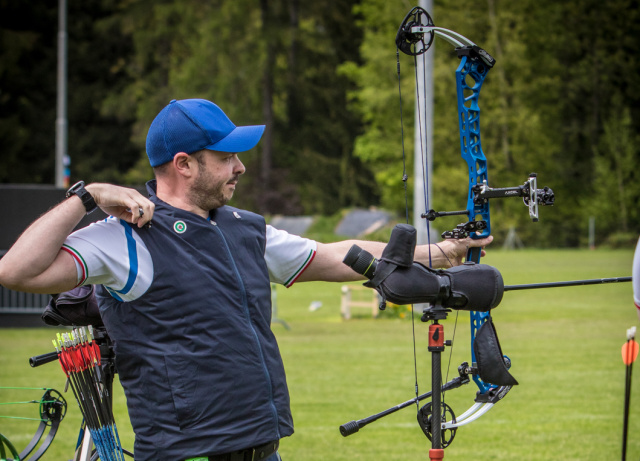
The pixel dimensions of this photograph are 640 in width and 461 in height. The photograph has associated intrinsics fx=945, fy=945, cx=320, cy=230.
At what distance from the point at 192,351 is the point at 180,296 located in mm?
184

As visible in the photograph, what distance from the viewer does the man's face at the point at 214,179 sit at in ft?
10.8

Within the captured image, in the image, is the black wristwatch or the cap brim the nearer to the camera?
the black wristwatch

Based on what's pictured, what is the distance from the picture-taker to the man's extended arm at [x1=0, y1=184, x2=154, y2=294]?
2928 millimetres

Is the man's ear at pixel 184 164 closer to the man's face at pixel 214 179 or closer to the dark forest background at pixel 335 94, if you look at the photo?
the man's face at pixel 214 179

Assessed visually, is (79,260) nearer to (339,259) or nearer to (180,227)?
(180,227)

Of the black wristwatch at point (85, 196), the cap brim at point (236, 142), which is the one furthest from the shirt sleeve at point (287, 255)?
the black wristwatch at point (85, 196)

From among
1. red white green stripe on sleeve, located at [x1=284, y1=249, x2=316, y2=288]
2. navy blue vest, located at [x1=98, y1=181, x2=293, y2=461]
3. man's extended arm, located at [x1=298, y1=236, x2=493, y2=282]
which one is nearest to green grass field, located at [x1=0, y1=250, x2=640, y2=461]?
man's extended arm, located at [x1=298, y1=236, x2=493, y2=282]

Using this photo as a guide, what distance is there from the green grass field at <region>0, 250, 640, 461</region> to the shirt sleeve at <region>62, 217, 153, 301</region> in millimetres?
4716

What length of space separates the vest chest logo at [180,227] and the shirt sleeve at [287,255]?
0.43 metres

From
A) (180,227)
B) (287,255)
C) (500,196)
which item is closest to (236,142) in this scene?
(180,227)

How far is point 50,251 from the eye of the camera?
294 cm

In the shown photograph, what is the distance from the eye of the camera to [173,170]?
3338 millimetres

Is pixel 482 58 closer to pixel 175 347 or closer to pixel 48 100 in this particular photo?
pixel 175 347

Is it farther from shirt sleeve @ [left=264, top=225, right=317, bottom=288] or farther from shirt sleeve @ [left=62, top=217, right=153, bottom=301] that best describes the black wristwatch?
shirt sleeve @ [left=264, top=225, right=317, bottom=288]
